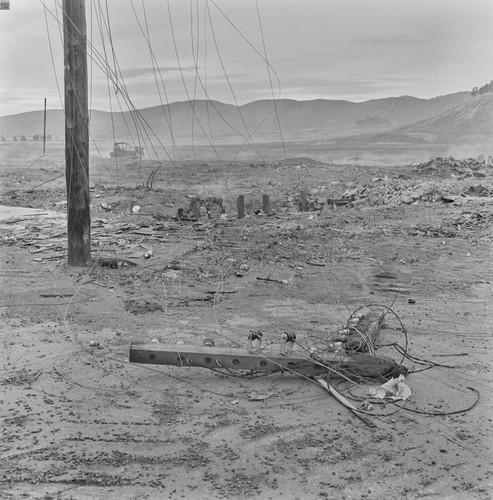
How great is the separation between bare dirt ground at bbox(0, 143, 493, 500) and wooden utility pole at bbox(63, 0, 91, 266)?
970 mm

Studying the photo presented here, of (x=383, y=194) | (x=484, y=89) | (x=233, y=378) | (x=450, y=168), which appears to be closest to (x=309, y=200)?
(x=383, y=194)

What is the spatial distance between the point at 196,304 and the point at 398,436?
3.74 meters

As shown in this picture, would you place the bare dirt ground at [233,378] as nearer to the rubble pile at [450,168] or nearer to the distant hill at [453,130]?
the rubble pile at [450,168]

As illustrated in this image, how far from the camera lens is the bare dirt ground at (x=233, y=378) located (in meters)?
3.83

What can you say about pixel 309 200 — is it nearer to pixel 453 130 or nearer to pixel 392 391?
pixel 392 391

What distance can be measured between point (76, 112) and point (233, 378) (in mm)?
4986

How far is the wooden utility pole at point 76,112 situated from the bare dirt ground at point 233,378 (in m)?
0.97

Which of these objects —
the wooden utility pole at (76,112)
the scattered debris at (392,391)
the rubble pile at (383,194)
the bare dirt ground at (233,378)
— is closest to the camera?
the bare dirt ground at (233,378)

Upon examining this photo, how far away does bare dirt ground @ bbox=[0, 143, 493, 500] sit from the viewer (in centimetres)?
383

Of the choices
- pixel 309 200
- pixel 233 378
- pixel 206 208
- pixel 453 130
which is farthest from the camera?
pixel 453 130

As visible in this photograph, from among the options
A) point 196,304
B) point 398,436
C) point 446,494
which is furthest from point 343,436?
point 196,304

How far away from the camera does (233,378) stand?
17.3 feet

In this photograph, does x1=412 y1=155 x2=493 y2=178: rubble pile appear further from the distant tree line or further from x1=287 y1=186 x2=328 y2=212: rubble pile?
the distant tree line

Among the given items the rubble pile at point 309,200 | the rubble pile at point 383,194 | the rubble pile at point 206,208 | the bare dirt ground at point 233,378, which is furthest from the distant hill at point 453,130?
the bare dirt ground at point 233,378
